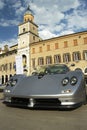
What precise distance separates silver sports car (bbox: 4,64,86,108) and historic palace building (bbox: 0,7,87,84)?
26801 millimetres

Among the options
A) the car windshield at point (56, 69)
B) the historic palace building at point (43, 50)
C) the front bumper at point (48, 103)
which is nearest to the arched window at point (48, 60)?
the historic palace building at point (43, 50)

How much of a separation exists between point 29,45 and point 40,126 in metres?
41.9

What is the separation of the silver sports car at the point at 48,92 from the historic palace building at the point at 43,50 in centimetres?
2680

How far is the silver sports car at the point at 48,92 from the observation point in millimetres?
4090

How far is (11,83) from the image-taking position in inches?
209

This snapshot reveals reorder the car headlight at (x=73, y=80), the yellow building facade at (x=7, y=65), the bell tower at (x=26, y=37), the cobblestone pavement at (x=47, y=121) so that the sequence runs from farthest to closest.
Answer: the yellow building facade at (x=7, y=65), the bell tower at (x=26, y=37), the car headlight at (x=73, y=80), the cobblestone pavement at (x=47, y=121)

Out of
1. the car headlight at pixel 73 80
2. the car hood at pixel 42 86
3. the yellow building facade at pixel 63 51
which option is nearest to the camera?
the car hood at pixel 42 86

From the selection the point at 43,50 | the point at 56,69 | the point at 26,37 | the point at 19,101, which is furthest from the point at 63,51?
the point at 19,101

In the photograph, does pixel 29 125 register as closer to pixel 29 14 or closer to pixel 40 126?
pixel 40 126

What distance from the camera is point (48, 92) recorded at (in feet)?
13.9

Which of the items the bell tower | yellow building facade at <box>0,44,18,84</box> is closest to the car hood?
the bell tower

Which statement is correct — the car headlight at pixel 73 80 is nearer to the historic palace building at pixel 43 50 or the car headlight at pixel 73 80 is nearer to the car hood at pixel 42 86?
the car hood at pixel 42 86

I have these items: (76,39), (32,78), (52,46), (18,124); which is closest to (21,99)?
(32,78)

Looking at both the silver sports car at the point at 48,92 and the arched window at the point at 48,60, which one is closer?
the silver sports car at the point at 48,92
